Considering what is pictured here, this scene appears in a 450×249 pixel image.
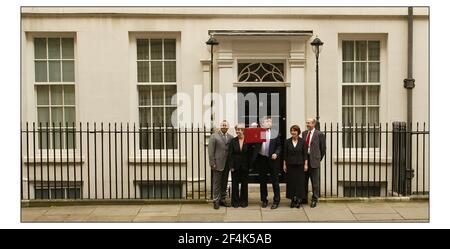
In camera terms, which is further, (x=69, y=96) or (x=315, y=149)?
(x=69, y=96)

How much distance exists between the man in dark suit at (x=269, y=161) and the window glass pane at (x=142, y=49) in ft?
11.0

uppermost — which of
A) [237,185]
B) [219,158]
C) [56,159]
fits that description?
[219,158]

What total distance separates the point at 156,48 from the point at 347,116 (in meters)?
4.44

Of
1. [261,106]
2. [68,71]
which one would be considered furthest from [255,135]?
[68,71]

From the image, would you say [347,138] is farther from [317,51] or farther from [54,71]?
[54,71]

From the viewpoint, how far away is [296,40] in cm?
1083

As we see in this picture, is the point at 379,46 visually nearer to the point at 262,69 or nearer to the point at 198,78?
the point at 262,69

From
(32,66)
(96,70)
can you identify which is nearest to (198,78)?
(96,70)

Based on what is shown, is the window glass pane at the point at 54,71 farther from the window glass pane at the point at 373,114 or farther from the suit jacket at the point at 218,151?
the window glass pane at the point at 373,114

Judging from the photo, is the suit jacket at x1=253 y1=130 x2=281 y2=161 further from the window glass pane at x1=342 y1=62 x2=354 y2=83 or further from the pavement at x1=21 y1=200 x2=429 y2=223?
the window glass pane at x1=342 y1=62 x2=354 y2=83

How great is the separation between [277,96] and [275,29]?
1432 mm

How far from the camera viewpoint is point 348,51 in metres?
11.2

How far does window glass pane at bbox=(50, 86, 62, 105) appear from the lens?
11.1m

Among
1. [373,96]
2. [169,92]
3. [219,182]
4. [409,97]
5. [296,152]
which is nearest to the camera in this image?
[296,152]
